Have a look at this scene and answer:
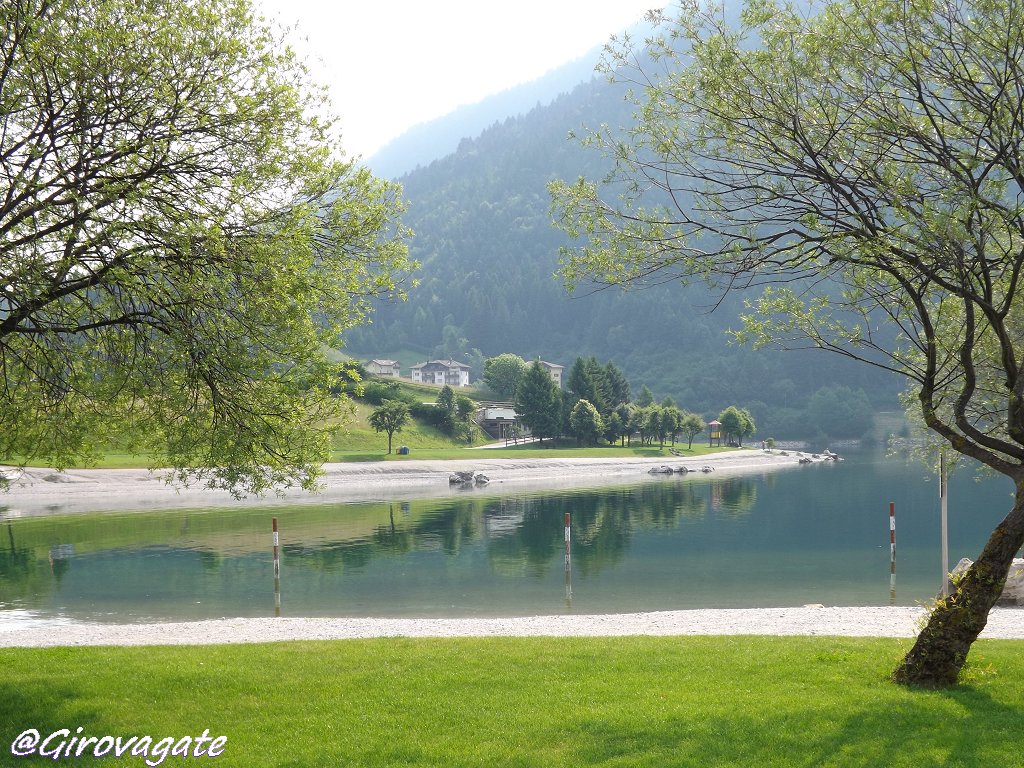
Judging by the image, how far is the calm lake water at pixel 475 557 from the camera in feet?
93.1

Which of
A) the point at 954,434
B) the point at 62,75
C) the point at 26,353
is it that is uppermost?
the point at 62,75

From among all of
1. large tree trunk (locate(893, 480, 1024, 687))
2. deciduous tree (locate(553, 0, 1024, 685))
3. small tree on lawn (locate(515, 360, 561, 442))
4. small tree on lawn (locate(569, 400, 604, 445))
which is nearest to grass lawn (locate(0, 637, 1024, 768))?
large tree trunk (locate(893, 480, 1024, 687))

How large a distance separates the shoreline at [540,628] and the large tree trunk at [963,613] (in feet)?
21.7

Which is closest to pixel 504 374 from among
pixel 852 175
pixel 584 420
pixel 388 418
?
pixel 584 420

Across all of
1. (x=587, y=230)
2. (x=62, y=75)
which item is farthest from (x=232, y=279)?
(x=587, y=230)

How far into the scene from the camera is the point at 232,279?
36.7 feet

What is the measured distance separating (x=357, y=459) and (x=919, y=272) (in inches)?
3426

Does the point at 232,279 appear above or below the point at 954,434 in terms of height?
above

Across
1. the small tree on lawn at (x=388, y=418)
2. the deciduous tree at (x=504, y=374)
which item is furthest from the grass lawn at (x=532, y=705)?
the deciduous tree at (x=504, y=374)

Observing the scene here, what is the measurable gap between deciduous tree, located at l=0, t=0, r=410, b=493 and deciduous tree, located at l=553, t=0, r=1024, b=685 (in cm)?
391

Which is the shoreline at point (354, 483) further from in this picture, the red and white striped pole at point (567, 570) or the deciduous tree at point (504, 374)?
the deciduous tree at point (504, 374)

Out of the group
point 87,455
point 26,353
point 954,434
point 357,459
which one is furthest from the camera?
point 357,459

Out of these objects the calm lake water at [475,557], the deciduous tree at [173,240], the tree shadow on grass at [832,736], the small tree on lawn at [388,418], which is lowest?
the calm lake water at [475,557]

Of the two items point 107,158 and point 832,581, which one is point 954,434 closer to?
point 107,158
